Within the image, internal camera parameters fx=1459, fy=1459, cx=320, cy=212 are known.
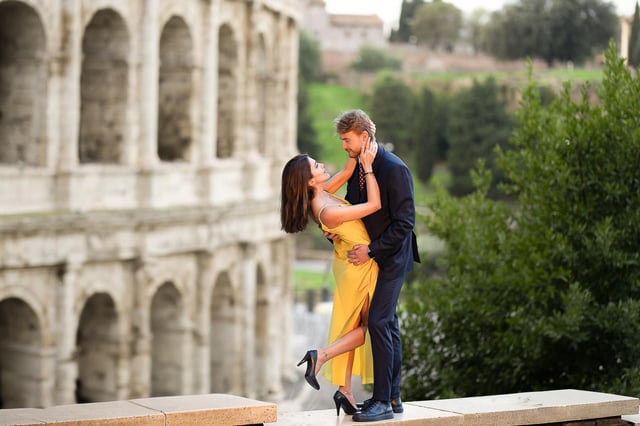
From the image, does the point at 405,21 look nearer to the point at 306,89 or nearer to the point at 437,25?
the point at 437,25

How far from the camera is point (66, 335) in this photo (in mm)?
24734

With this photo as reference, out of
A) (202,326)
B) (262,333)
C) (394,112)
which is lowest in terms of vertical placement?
(262,333)

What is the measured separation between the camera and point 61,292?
24562 millimetres

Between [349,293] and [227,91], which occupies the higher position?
[227,91]

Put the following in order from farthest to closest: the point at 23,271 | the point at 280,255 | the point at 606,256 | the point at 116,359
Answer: the point at 280,255
the point at 116,359
the point at 23,271
the point at 606,256

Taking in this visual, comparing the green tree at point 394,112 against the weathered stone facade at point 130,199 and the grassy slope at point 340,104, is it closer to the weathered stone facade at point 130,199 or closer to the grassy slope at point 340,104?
the grassy slope at point 340,104

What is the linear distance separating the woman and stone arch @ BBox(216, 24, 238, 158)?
68.8 ft

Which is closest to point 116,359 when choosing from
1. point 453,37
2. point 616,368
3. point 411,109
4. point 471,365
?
point 471,365

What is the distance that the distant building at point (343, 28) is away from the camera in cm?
11688

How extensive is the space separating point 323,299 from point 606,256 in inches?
1626

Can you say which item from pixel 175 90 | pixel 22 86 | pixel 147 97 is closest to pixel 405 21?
pixel 175 90

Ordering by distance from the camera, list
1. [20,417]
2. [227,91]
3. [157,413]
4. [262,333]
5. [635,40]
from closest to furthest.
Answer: [20,417] → [157,413] → [635,40] → [227,91] → [262,333]

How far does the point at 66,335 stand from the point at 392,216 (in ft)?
52.7

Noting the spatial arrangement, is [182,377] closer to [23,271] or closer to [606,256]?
[23,271]
